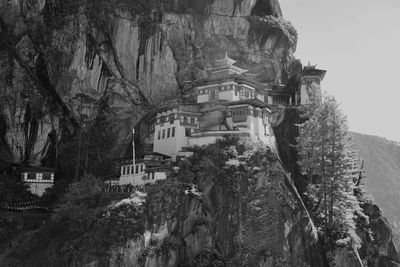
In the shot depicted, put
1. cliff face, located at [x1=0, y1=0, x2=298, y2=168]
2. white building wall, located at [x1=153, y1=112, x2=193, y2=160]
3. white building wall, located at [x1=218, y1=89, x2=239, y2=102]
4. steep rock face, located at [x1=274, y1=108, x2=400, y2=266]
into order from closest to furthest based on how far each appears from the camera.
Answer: steep rock face, located at [x1=274, y1=108, x2=400, y2=266]
white building wall, located at [x1=153, y1=112, x2=193, y2=160]
white building wall, located at [x1=218, y1=89, x2=239, y2=102]
cliff face, located at [x1=0, y1=0, x2=298, y2=168]

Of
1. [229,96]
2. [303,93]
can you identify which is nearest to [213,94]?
[229,96]

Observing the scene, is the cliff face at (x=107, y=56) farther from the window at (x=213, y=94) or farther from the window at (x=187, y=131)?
the window at (x=187, y=131)

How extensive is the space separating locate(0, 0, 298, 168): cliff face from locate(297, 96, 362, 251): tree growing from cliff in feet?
78.3

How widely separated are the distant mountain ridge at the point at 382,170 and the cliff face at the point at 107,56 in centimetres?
10814

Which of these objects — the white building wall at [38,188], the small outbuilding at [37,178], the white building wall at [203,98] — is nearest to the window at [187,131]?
the white building wall at [203,98]

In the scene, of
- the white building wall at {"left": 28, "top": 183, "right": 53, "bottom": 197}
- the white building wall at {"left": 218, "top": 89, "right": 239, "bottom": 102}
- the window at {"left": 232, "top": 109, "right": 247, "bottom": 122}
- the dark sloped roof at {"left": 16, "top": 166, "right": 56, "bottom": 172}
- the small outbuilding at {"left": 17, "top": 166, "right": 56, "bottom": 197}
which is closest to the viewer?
the window at {"left": 232, "top": 109, "right": 247, "bottom": 122}

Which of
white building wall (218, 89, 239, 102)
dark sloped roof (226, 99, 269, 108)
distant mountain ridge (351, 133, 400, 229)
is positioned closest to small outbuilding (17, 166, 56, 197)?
white building wall (218, 89, 239, 102)

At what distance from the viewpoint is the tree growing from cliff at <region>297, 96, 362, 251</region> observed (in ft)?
151

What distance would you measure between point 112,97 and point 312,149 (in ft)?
99.0

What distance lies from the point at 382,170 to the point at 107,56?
138 meters

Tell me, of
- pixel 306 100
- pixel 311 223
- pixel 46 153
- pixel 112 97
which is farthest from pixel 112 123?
pixel 311 223

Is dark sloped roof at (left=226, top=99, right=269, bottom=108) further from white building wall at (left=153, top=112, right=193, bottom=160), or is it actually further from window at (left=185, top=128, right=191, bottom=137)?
white building wall at (left=153, top=112, right=193, bottom=160)

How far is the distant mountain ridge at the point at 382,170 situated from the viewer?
166 meters

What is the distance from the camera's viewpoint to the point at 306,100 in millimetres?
64188
